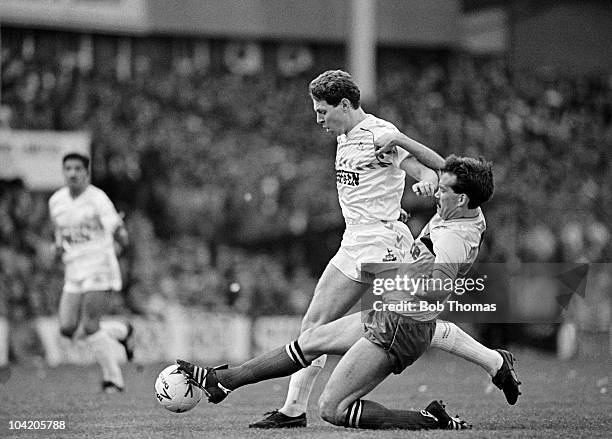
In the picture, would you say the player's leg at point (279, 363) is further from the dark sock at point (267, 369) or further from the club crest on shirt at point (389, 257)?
the club crest on shirt at point (389, 257)

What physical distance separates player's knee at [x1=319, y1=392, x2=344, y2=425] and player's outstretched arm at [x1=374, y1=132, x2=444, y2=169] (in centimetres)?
156

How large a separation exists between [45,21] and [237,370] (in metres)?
16.1

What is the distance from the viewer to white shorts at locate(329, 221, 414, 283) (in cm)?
755

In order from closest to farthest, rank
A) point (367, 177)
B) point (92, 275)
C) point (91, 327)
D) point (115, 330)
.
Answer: point (367, 177)
point (91, 327)
point (92, 275)
point (115, 330)

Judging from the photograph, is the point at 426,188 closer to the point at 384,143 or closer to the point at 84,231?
the point at 384,143

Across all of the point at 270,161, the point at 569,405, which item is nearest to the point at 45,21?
the point at 270,161

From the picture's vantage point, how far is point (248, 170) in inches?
749

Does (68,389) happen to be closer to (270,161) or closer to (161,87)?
(270,161)

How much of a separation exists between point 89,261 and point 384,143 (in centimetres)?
490

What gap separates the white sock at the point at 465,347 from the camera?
747 cm

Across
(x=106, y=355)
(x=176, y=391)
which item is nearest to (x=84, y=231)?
(x=106, y=355)

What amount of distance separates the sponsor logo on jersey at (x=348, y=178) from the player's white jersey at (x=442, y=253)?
2.04 ft

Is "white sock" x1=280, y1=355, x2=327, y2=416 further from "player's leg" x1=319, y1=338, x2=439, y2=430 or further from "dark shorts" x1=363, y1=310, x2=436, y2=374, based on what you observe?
"dark shorts" x1=363, y1=310, x2=436, y2=374

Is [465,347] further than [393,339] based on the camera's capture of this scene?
Yes
